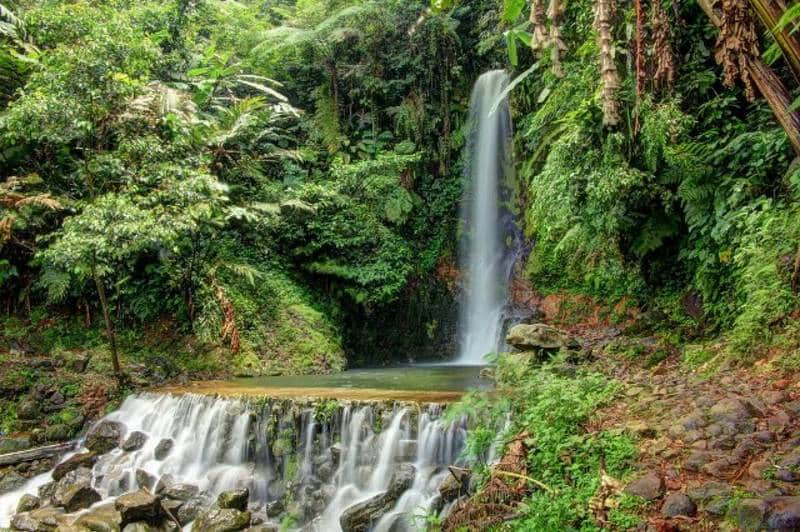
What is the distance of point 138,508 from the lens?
19.5 ft

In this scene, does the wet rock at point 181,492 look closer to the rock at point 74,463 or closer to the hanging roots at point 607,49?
the rock at point 74,463

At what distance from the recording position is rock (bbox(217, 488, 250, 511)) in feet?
19.9

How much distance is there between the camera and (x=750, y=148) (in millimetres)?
5941

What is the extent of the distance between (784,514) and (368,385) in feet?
21.0

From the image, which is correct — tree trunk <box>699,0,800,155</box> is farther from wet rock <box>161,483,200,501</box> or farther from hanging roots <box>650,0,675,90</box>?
wet rock <box>161,483,200,501</box>

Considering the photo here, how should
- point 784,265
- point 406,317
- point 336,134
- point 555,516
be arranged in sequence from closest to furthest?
point 555,516 → point 784,265 → point 406,317 → point 336,134

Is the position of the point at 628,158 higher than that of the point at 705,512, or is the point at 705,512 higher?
the point at 628,158

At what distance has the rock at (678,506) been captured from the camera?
10.6 ft

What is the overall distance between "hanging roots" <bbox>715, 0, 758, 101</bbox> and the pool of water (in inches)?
173

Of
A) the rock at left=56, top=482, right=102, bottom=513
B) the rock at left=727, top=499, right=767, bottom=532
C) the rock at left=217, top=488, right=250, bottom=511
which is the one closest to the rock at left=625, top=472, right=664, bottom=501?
the rock at left=727, top=499, right=767, bottom=532

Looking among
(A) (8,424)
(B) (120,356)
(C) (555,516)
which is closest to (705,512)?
(C) (555,516)

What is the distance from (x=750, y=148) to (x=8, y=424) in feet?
34.2

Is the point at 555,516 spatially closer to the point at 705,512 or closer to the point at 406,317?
the point at 705,512

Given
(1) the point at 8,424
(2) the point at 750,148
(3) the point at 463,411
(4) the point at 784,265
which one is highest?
(2) the point at 750,148
